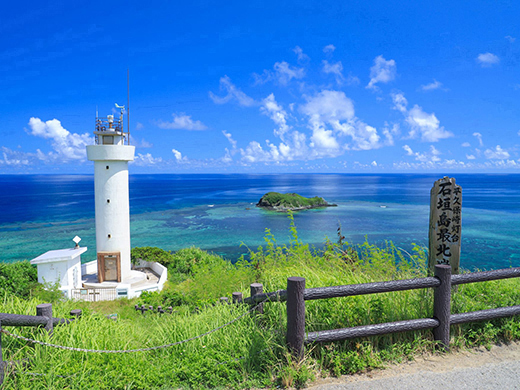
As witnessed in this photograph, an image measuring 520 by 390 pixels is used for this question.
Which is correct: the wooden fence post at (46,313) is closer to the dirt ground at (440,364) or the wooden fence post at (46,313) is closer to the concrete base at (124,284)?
the dirt ground at (440,364)

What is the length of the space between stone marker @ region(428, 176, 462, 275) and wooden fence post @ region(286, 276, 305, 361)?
2.53m

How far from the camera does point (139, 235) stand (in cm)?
4078

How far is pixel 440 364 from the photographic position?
3.68 metres

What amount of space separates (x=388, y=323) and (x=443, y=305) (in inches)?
27.7

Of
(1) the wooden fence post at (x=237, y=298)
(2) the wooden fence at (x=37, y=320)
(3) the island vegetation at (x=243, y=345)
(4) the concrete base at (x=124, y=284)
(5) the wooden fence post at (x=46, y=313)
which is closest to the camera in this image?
(2) the wooden fence at (x=37, y=320)

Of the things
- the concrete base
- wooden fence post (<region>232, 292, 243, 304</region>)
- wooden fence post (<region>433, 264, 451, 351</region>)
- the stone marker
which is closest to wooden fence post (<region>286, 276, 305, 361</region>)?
wooden fence post (<region>232, 292, 243, 304</region>)

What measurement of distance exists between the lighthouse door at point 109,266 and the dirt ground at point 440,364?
50.9ft

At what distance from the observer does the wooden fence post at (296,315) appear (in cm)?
337

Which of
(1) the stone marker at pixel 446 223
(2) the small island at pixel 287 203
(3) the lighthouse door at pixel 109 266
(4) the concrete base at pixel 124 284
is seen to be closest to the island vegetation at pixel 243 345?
(1) the stone marker at pixel 446 223

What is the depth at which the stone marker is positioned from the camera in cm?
472

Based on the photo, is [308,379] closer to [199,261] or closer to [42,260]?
[42,260]

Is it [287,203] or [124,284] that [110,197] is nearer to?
[124,284]

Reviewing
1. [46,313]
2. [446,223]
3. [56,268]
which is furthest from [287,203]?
[46,313]

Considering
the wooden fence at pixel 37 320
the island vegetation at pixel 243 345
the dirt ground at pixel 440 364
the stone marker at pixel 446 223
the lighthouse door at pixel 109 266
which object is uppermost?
the stone marker at pixel 446 223
